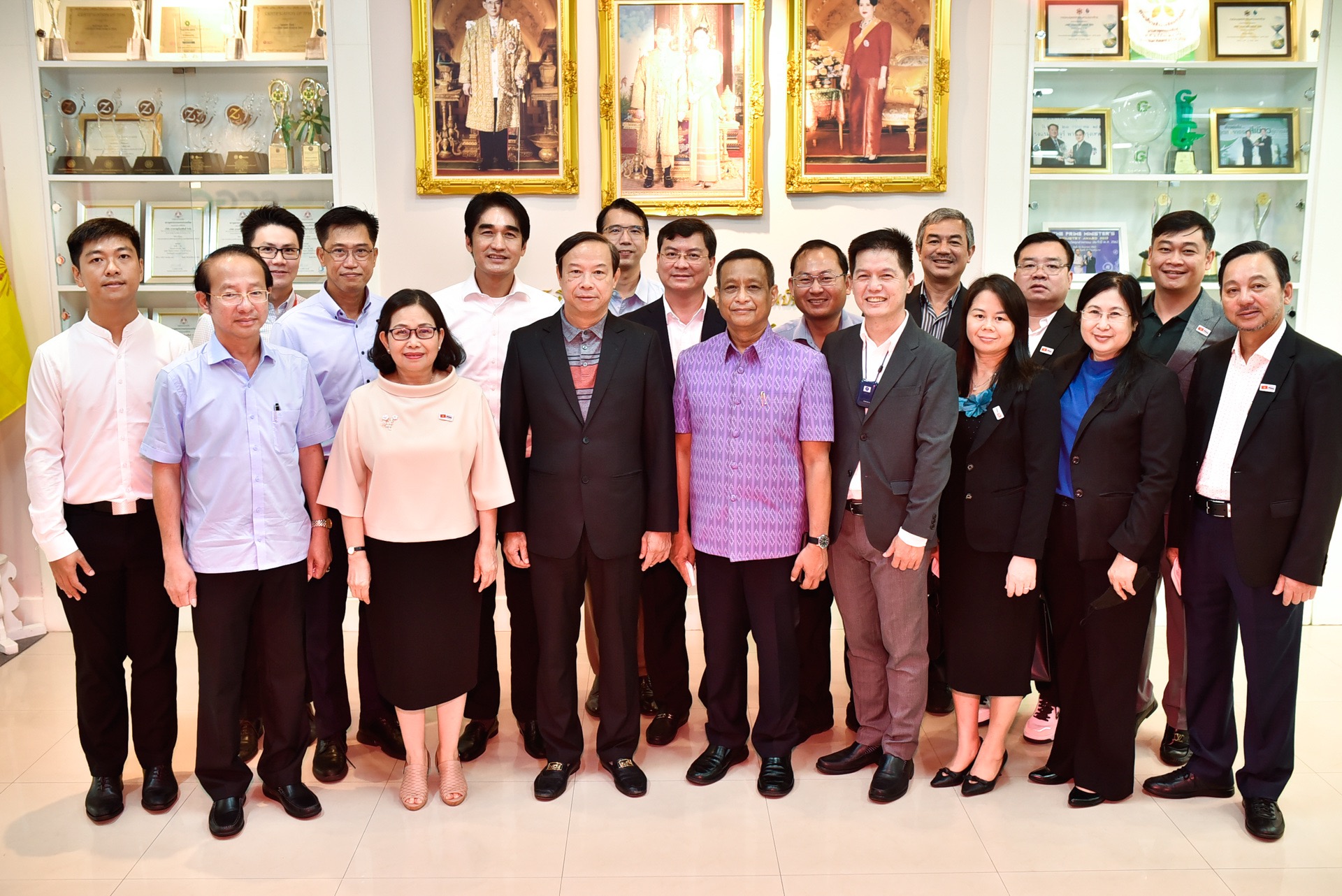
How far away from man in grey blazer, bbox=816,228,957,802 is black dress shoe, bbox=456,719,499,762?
121cm

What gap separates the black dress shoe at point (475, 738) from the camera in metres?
3.46

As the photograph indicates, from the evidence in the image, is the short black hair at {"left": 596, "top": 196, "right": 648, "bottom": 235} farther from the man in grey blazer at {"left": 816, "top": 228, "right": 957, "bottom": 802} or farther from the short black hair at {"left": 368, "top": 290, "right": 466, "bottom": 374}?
the short black hair at {"left": 368, "top": 290, "right": 466, "bottom": 374}

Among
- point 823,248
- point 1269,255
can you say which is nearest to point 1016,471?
point 1269,255

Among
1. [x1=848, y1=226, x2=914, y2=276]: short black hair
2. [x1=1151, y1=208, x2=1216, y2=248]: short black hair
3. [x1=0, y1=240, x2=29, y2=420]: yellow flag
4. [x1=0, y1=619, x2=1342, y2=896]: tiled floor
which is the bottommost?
[x1=0, y1=619, x2=1342, y2=896]: tiled floor

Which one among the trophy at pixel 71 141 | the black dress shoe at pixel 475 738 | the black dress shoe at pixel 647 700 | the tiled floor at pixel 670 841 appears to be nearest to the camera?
the tiled floor at pixel 670 841

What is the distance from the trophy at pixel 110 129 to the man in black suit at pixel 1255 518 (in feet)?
15.2

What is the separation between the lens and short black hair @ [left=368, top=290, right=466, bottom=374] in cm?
292

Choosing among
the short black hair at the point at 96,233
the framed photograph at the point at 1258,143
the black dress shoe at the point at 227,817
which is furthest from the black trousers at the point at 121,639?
the framed photograph at the point at 1258,143

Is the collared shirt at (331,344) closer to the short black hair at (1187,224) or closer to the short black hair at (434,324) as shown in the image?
the short black hair at (434,324)

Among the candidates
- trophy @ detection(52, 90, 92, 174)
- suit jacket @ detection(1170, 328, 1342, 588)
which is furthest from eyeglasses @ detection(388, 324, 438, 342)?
trophy @ detection(52, 90, 92, 174)

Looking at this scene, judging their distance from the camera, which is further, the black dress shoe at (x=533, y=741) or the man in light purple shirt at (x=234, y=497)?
the black dress shoe at (x=533, y=741)

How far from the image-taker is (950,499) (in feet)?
10.2

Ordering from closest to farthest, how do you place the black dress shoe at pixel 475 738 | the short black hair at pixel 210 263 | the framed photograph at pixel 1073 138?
the short black hair at pixel 210 263 < the black dress shoe at pixel 475 738 < the framed photograph at pixel 1073 138

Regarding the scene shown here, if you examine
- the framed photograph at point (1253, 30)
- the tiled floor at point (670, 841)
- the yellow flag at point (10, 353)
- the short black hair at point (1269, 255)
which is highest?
the framed photograph at point (1253, 30)
